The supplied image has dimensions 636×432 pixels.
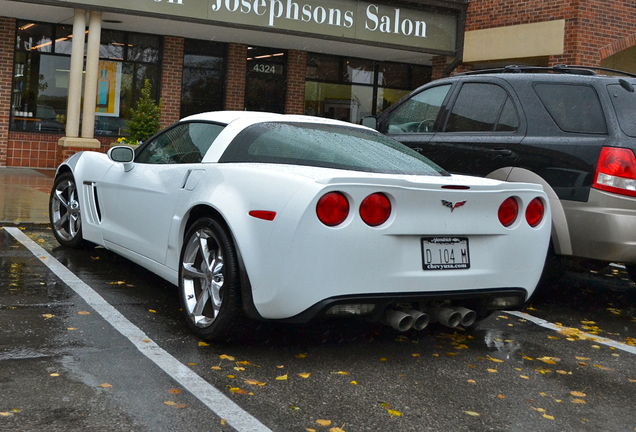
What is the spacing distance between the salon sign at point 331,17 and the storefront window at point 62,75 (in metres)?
3.42

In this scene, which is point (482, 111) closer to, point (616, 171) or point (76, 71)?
point (616, 171)

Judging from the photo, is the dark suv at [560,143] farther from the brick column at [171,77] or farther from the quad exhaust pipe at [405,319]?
the brick column at [171,77]

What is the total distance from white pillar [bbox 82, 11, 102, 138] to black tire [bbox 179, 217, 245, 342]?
11587 mm

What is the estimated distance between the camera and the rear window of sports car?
4.80 meters

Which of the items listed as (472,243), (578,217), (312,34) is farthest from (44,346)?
(312,34)

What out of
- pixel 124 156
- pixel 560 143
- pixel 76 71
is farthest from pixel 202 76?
pixel 560 143

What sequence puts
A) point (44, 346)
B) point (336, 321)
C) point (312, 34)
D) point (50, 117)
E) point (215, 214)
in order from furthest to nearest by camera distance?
1. point (50, 117)
2. point (312, 34)
3. point (336, 321)
4. point (215, 214)
5. point (44, 346)

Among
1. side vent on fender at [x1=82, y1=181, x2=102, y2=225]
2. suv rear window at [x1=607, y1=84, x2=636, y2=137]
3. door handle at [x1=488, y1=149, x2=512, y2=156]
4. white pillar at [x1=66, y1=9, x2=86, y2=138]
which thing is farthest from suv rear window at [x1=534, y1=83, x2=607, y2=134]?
white pillar at [x1=66, y1=9, x2=86, y2=138]

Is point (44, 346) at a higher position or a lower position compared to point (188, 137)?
lower

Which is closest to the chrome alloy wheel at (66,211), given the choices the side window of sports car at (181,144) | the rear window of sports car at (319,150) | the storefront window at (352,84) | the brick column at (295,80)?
the side window of sports car at (181,144)

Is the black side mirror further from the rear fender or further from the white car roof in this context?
the rear fender

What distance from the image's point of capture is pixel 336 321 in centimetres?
547

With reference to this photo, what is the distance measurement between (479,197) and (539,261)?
0.68 m

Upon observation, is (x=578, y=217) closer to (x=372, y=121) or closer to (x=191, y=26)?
(x=372, y=121)
